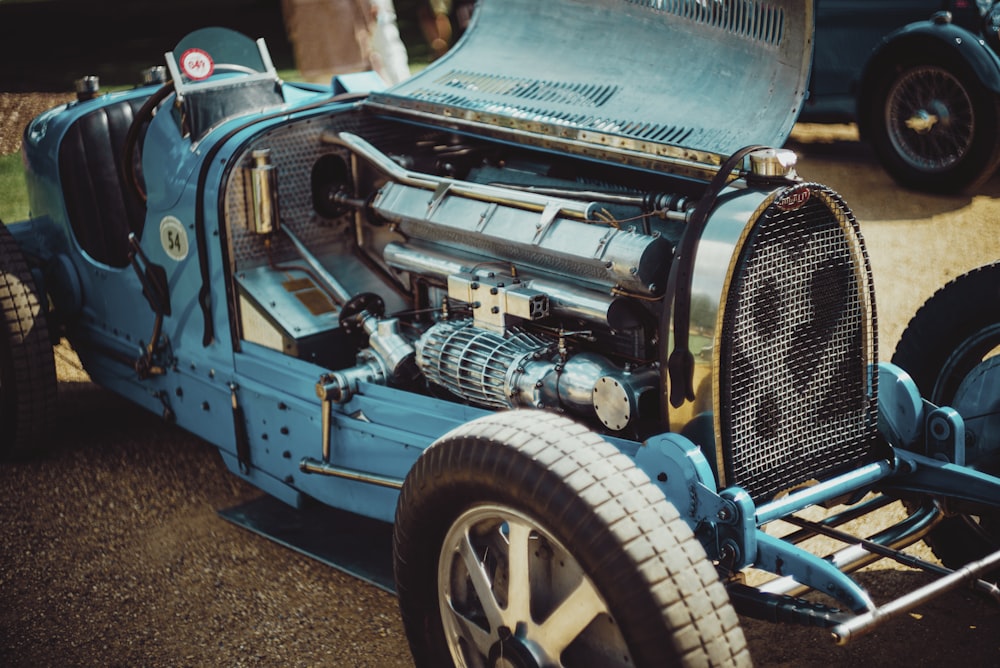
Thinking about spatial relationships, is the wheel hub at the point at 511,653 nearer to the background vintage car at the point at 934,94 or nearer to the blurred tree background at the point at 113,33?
the background vintage car at the point at 934,94

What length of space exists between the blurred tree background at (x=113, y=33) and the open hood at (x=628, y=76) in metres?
8.14

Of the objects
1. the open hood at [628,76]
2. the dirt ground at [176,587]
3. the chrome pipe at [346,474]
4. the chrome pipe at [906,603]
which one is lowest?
the dirt ground at [176,587]

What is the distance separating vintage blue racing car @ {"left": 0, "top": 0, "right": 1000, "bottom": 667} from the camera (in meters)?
2.47

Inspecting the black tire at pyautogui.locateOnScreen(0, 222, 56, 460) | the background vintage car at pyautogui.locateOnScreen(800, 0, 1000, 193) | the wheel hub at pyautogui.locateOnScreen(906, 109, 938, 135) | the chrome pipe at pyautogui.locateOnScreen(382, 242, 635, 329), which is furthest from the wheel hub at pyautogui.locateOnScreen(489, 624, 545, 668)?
the wheel hub at pyautogui.locateOnScreen(906, 109, 938, 135)

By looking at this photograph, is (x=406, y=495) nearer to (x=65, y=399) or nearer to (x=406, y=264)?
(x=406, y=264)

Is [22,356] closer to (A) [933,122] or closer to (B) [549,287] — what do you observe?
(B) [549,287]

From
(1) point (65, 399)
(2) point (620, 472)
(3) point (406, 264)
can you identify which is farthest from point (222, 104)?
(2) point (620, 472)

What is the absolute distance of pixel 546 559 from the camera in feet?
8.24

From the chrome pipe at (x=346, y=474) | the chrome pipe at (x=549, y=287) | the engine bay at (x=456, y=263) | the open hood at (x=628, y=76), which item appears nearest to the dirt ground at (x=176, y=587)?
the chrome pipe at (x=346, y=474)

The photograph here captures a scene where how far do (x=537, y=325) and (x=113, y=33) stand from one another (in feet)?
45.6

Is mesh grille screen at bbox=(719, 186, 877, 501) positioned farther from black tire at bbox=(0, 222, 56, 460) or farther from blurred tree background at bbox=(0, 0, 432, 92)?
blurred tree background at bbox=(0, 0, 432, 92)

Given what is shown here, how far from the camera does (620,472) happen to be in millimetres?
2346

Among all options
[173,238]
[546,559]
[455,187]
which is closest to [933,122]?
[455,187]

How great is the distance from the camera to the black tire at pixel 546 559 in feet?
7.18
